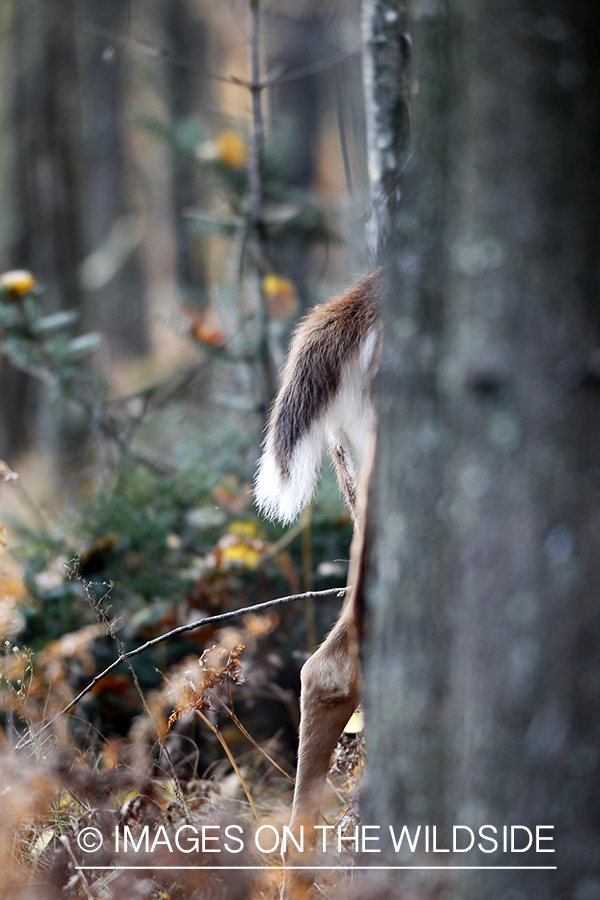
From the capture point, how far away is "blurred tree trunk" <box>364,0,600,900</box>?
1.36 meters

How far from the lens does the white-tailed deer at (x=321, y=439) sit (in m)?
1.96

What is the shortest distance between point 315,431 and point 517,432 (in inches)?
26.9

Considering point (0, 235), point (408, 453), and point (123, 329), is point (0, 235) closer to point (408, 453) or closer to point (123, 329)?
point (408, 453)

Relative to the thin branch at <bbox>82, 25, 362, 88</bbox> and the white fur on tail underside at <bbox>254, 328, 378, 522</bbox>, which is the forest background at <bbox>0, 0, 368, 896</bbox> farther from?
the white fur on tail underside at <bbox>254, 328, 378, 522</bbox>

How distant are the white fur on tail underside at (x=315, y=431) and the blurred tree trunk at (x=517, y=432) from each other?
0.54m

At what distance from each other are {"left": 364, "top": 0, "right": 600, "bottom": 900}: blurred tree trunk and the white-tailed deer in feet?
1.51

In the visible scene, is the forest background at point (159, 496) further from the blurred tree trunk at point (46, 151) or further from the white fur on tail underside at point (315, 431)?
the white fur on tail underside at point (315, 431)

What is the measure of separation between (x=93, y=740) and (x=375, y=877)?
1.74m

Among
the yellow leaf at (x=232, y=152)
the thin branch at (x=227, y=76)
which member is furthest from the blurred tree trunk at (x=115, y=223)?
the thin branch at (x=227, y=76)

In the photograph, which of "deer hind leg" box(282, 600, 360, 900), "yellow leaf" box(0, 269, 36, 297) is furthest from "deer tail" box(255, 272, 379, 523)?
"yellow leaf" box(0, 269, 36, 297)

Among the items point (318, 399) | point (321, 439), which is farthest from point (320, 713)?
point (318, 399)

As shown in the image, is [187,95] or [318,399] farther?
[187,95]

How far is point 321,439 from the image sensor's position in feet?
6.52

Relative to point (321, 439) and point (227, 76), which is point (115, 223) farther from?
point (321, 439)
